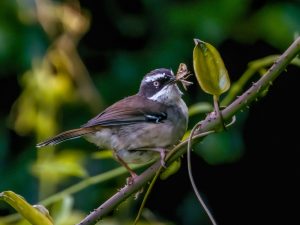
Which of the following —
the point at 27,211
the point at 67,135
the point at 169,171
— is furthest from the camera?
the point at 67,135

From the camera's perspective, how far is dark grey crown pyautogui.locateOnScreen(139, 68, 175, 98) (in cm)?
316

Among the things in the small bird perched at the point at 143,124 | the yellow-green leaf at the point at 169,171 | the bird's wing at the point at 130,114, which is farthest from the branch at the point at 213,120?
the bird's wing at the point at 130,114

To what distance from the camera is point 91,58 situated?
4.86 metres

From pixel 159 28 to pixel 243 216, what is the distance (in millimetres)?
1379

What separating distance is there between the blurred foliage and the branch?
7.48 ft

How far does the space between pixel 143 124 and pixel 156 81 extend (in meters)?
0.22

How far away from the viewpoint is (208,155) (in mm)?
4406

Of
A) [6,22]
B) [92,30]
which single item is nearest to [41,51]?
[6,22]

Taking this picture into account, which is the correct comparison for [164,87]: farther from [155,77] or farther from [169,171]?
[169,171]

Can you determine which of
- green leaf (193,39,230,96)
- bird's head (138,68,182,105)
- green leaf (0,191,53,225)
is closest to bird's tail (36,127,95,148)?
bird's head (138,68,182,105)

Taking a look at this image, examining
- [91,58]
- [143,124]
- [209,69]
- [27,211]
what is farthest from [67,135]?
[91,58]

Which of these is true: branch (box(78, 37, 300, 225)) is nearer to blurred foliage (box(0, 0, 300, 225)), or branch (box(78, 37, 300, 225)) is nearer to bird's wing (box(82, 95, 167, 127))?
bird's wing (box(82, 95, 167, 127))

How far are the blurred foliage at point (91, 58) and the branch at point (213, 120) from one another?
2279 millimetres

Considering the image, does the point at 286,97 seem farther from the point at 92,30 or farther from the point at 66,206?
the point at 66,206
